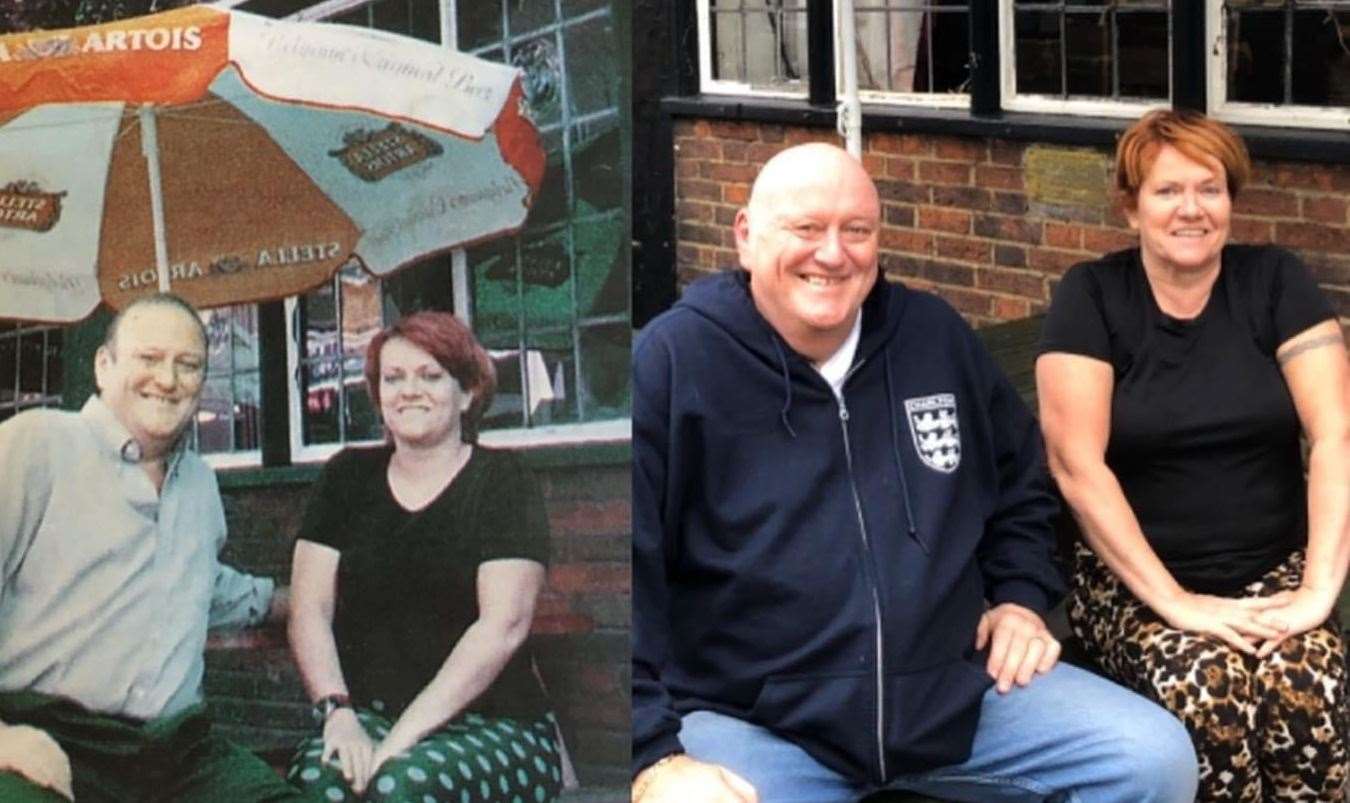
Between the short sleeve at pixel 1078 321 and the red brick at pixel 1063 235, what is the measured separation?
332cm

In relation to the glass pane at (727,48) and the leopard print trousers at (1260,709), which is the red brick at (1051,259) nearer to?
the glass pane at (727,48)

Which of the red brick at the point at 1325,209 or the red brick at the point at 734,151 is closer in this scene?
the red brick at the point at 1325,209

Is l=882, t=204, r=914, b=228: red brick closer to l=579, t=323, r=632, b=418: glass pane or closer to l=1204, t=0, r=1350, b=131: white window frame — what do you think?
l=1204, t=0, r=1350, b=131: white window frame

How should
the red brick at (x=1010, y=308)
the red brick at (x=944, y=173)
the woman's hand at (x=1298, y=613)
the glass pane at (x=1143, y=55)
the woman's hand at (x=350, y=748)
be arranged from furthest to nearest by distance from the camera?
the red brick at (x=944, y=173)
the red brick at (x=1010, y=308)
the glass pane at (x=1143, y=55)
the woman's hand at (x=1298, y=613)
the woman's hand at (x=350, y=748)

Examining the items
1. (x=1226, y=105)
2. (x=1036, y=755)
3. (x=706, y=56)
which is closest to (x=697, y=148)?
(x=706, y=56)

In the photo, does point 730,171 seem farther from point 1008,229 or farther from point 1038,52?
point 1038,52

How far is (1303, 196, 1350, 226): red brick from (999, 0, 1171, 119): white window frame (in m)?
0.91

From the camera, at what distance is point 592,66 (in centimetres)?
242

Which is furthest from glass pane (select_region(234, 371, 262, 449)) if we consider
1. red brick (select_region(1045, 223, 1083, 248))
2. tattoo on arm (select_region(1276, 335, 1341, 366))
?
red brick (select_region(1045, 223, 1083, 248))

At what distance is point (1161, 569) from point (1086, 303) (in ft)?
1.50

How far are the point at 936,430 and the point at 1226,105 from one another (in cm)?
351

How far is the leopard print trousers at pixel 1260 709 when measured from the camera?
137 inches

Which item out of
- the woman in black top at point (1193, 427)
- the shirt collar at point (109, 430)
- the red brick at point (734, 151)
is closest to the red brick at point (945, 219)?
the red brick at point (734, 151)

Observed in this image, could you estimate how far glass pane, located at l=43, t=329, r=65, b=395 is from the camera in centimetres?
235
